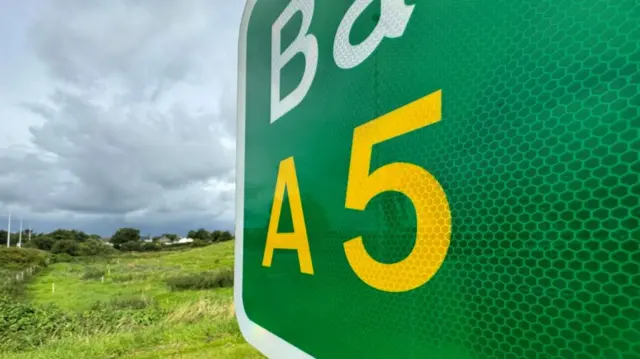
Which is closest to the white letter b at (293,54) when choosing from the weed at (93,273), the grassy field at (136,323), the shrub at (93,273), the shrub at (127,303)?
the grassy field at (136,323)

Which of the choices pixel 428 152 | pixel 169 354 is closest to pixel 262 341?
pixel 428 152

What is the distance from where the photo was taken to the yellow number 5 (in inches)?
23.8

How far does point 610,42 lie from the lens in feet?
1.35

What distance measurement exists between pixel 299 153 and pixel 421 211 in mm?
491

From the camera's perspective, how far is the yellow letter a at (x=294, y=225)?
995mm

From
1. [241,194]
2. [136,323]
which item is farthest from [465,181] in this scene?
[136,323]

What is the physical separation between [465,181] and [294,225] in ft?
1.92

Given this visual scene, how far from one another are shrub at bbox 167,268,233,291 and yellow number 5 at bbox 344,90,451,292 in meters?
14.5

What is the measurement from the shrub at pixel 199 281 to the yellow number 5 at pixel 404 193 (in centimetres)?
1454

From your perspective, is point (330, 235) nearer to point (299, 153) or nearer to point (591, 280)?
point (299, 153)

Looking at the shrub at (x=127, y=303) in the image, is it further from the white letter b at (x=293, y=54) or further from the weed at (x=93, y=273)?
the white letter b at (x=293, y=54)

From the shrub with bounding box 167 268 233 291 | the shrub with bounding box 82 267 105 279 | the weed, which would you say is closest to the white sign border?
the shrub with bounding box 167 268 233 291

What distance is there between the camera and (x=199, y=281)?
53.0ft

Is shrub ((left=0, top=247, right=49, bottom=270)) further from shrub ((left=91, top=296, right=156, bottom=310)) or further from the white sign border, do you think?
the white sign border
